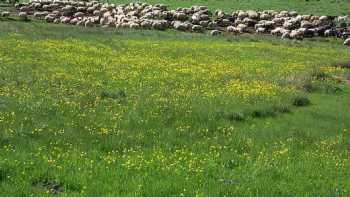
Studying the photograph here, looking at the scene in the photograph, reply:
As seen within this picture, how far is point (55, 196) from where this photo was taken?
12172 millimetres

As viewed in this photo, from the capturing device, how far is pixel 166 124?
18938 mm

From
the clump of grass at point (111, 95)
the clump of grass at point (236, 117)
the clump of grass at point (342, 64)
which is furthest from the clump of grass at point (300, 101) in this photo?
the clump of grass at point (342, 64)

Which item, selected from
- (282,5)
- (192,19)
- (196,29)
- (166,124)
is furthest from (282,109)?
(282,5)

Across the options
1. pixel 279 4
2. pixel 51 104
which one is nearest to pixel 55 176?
pixel 51 104

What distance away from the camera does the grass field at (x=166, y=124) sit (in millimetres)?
13445

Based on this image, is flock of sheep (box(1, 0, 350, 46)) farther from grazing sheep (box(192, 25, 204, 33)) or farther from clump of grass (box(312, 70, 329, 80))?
clump of grass (box(312, 70, 329, 80))

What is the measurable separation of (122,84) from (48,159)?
435 inches

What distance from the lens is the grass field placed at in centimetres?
1345

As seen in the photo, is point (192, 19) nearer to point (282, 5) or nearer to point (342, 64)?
point (282, 5)

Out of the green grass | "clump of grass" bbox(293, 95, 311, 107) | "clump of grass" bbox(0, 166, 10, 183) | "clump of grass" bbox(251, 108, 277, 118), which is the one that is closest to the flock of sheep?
the green grass

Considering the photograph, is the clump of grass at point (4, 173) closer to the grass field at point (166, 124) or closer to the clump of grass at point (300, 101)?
the grass field at point (166, 124)

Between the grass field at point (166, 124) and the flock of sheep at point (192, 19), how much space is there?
20.6m

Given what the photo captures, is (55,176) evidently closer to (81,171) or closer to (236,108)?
(81,171)

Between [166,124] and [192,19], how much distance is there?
42.5 meters
